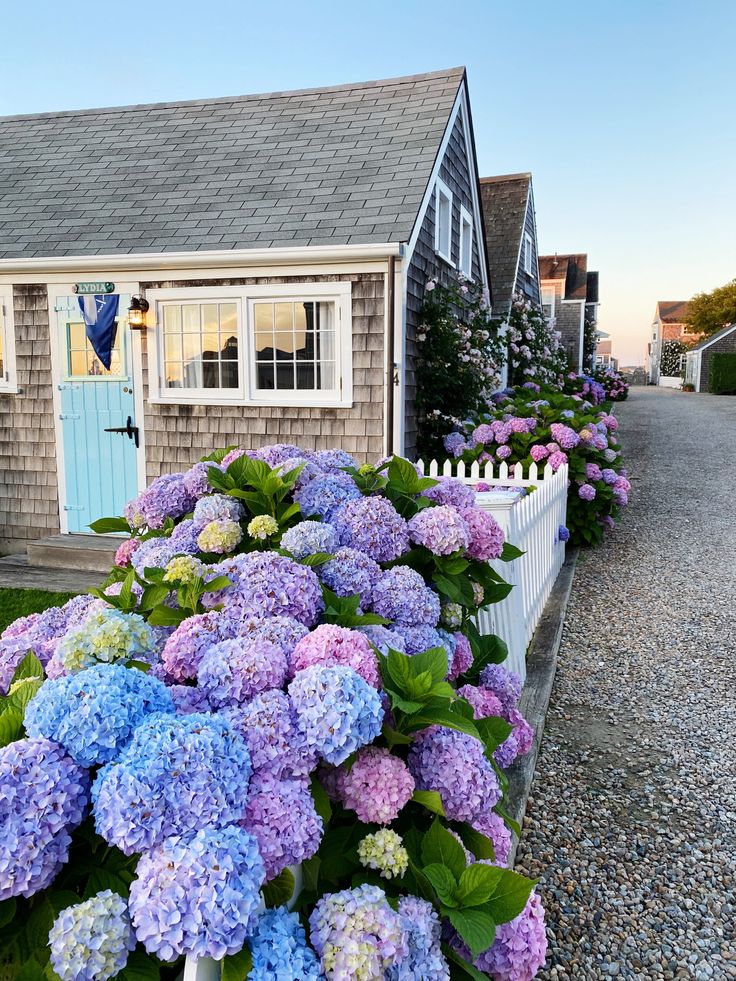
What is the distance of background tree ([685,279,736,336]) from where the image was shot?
44312 millimetres

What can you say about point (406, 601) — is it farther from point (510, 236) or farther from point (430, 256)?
point (510, 236)

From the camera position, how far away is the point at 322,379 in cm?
731

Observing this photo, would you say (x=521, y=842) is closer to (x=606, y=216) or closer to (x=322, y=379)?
(x=322, y=379)

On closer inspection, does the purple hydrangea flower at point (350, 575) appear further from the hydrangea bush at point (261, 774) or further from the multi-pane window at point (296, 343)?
the multi-pane window at point (296, 343)

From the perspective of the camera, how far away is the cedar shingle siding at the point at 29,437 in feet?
25.6

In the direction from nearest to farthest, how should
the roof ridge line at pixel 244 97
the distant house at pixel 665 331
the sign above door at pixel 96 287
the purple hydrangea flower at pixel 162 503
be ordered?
the purple hydrangea flower at pixel 162 503, the sign above door at pixel 96 287, the roof ridge line at pixel 244 97, the distant house at pixel 665 331

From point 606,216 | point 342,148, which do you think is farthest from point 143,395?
point 606,216

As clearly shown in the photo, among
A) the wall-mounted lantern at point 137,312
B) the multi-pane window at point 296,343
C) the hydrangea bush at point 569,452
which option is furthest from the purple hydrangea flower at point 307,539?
the wall-mounted lantern at point 137,312

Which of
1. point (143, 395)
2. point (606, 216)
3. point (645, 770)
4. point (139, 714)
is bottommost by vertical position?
point (645, 770)

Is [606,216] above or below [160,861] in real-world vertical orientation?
above

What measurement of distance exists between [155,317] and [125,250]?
721 millimetres

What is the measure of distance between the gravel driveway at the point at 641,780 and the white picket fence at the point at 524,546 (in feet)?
1.16

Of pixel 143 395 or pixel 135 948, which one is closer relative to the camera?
pixel 135 948

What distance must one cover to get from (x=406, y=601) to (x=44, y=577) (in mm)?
6165
